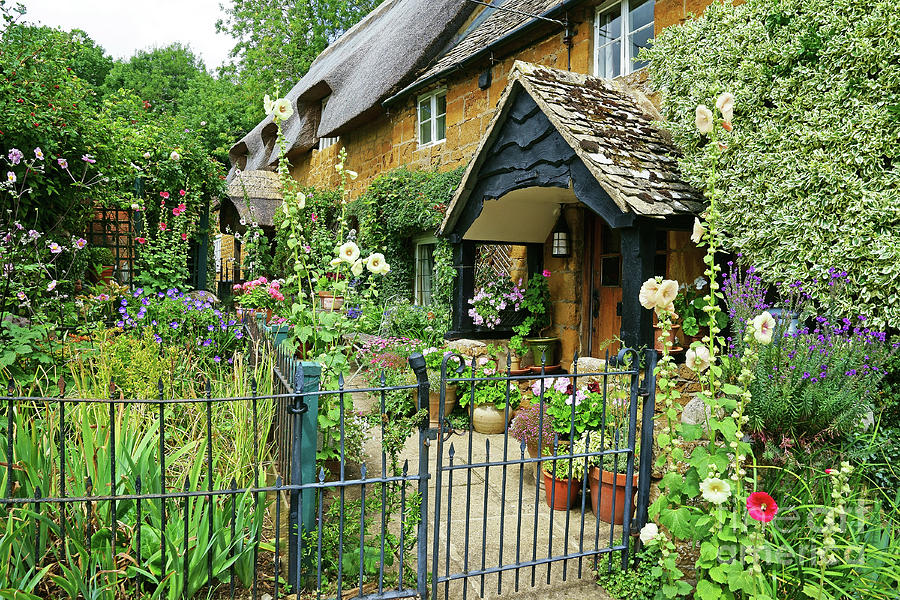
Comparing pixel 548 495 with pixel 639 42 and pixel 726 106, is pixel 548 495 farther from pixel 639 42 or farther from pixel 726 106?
pixel 639 42

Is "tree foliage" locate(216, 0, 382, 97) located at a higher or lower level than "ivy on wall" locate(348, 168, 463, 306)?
higher

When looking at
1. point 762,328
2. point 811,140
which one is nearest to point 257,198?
point 811,140

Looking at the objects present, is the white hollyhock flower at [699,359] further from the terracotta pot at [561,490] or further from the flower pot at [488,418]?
the flower pot at [488,418]

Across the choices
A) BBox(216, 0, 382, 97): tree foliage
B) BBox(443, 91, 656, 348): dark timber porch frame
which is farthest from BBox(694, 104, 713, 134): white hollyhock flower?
BBox(216, 0, 382, 97): tree foliage

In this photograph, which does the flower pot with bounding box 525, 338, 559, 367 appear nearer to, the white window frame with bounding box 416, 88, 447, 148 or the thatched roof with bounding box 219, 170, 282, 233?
the white window frame with bounding box 416, 88, 447, 148

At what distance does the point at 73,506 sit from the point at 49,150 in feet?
13.8

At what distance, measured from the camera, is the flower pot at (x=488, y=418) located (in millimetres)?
5227

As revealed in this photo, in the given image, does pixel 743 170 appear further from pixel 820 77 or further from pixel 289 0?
pixel 289 0

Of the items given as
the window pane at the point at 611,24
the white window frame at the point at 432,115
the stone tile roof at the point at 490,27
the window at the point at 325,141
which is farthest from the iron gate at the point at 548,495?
the window at the point at 325,141

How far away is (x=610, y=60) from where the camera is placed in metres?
6.36

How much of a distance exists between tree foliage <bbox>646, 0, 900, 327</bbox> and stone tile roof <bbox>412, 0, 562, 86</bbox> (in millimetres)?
2720

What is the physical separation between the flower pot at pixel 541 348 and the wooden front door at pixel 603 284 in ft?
1.46

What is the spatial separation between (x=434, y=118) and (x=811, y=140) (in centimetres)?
604

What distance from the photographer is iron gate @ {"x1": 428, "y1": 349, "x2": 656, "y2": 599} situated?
8.64 ft
